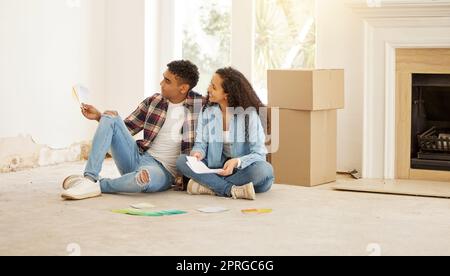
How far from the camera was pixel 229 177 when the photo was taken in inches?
179

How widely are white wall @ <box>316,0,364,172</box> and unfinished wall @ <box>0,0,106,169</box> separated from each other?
5.18 feet

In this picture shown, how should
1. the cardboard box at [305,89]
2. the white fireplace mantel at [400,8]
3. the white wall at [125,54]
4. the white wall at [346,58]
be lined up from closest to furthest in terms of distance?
1. the cardboard box at [305,89]
2. the white fireplace mantel at [400,8]
3. the white wall at [346,58]
4. the white wall at [125,54]

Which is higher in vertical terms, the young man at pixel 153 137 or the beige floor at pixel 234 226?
the young man at pixel 153 137

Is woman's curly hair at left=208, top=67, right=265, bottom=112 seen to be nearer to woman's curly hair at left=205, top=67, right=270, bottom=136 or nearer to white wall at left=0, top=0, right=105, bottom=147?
woman's curly hair at left=205, top=67, right=270, bottom=136

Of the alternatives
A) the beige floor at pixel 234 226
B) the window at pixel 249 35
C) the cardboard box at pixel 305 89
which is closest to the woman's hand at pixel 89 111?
the beige floor at pixel 234 226

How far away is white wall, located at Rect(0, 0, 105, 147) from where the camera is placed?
5.45 m

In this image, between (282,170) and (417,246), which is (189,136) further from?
(417,246)

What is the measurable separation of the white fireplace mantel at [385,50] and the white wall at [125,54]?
1561 millimetres

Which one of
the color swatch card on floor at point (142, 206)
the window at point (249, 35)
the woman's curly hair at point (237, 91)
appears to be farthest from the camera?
the window at point (249, 35)

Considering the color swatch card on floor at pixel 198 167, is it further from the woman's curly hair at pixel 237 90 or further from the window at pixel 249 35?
the window at pixel 249 35

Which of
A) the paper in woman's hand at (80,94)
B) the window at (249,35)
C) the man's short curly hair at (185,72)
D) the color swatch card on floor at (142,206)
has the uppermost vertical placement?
the window at (249,35)

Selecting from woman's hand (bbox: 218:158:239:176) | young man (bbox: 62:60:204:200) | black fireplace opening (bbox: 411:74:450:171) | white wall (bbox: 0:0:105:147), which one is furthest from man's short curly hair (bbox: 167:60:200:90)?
black fireplace opening (bbox: 411:74:450:171)

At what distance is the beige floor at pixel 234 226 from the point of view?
3367mm
